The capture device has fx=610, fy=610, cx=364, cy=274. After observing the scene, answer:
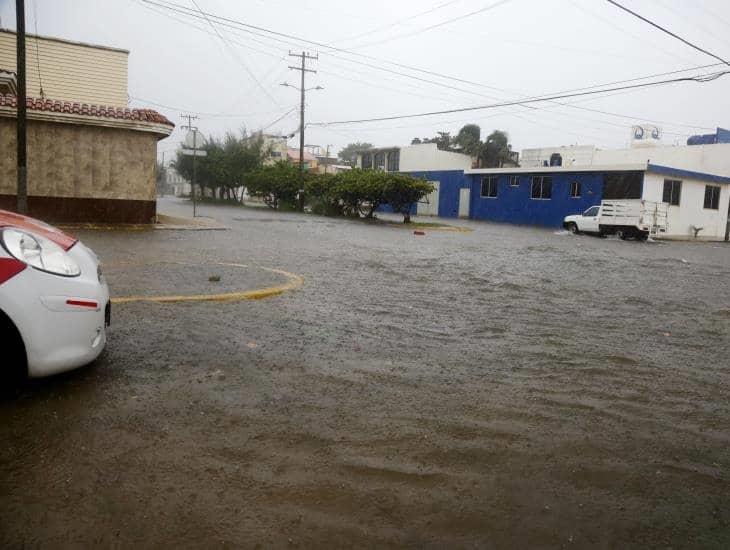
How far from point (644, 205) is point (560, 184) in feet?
34.3

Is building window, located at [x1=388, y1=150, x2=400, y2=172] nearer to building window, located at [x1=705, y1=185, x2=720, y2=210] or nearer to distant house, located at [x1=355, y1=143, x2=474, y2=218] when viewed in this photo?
distant house, located at [x1=355, y1=143, x2=474, y2=218]

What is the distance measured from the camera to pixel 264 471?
2939 millimetres

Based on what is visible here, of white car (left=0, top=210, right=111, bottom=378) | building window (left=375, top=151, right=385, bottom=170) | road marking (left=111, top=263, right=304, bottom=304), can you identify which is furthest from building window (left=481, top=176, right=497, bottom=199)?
white car (left=0, top=210, right=111, bottom=378)

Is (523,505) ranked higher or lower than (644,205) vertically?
lower

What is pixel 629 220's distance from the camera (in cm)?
2688

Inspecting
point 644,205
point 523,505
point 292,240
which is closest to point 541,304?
point 523,505

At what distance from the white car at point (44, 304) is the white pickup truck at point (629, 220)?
87.3 feet

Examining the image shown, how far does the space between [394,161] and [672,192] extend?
100ft

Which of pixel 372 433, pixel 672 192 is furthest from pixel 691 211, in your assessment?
pixel 372 433

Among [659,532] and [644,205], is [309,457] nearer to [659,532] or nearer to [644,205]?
[659,532]

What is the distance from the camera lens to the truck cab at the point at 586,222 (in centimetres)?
2838

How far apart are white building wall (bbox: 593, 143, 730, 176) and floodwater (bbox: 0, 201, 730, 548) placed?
38841 millimetres

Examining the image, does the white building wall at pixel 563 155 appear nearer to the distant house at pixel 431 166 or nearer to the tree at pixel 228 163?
the distant house at pixel 431 166

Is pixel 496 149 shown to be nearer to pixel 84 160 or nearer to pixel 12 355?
pixel 84 160
